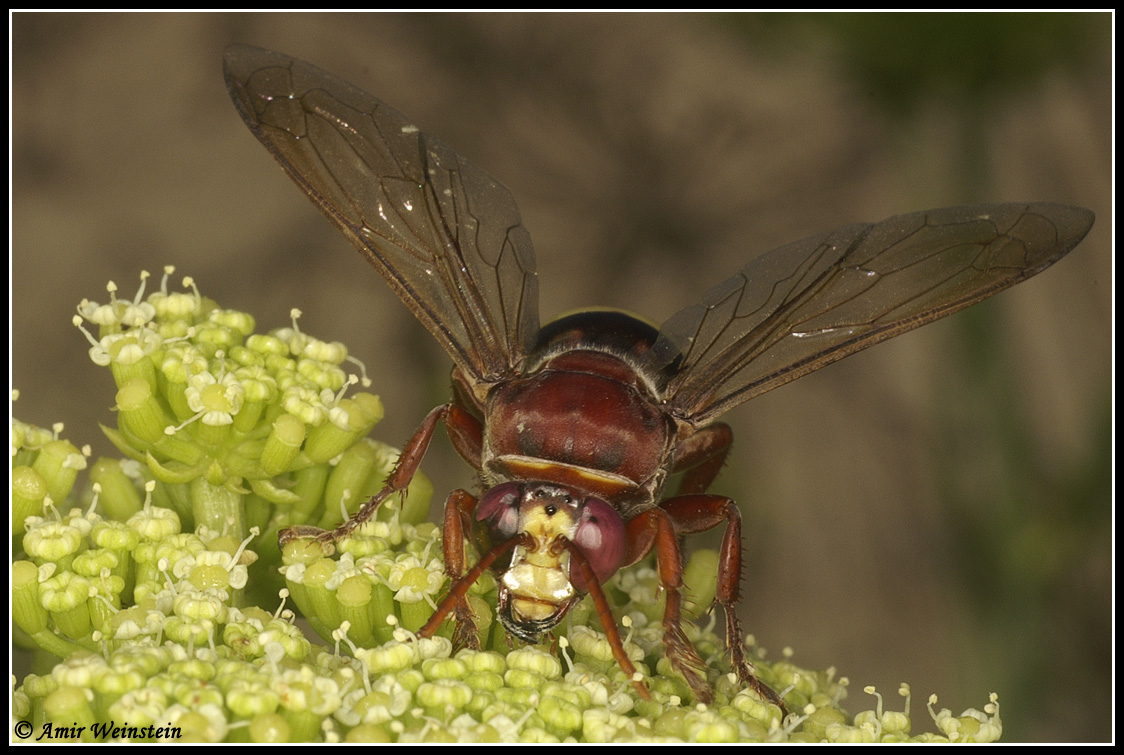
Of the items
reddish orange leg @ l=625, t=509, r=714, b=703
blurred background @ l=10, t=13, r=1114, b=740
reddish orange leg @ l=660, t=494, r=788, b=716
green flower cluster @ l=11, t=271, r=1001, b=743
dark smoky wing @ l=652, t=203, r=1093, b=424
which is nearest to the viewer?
green flower cluster @ l=11, t=271, r=1001, b=743

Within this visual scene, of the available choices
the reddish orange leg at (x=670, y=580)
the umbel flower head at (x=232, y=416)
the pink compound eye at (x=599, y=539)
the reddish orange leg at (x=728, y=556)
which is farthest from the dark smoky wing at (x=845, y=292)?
the umbel flower head at (x=232, y=416)

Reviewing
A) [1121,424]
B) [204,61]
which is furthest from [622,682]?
[204,61]

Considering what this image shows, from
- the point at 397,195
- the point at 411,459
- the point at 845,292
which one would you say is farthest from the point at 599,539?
the point at 397,195

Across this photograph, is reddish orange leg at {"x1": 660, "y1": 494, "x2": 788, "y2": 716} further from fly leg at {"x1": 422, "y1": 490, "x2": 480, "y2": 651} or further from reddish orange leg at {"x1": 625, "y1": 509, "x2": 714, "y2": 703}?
fly leg at {"x1": 422, "y1": 490, "x2": 480, "y2": 651}

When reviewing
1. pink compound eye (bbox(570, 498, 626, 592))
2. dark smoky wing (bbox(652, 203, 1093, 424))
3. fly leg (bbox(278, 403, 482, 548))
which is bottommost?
pink compound eye (bbox(570, 498, 626, 592))

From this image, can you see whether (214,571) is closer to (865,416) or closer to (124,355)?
(124,355)

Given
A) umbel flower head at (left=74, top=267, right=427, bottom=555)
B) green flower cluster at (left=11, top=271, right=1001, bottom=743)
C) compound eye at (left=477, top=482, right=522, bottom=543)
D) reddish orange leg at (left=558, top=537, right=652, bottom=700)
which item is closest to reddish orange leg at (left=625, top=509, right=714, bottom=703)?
green flower cluster at (left=11, top=271, right=1001, bottom=743)
